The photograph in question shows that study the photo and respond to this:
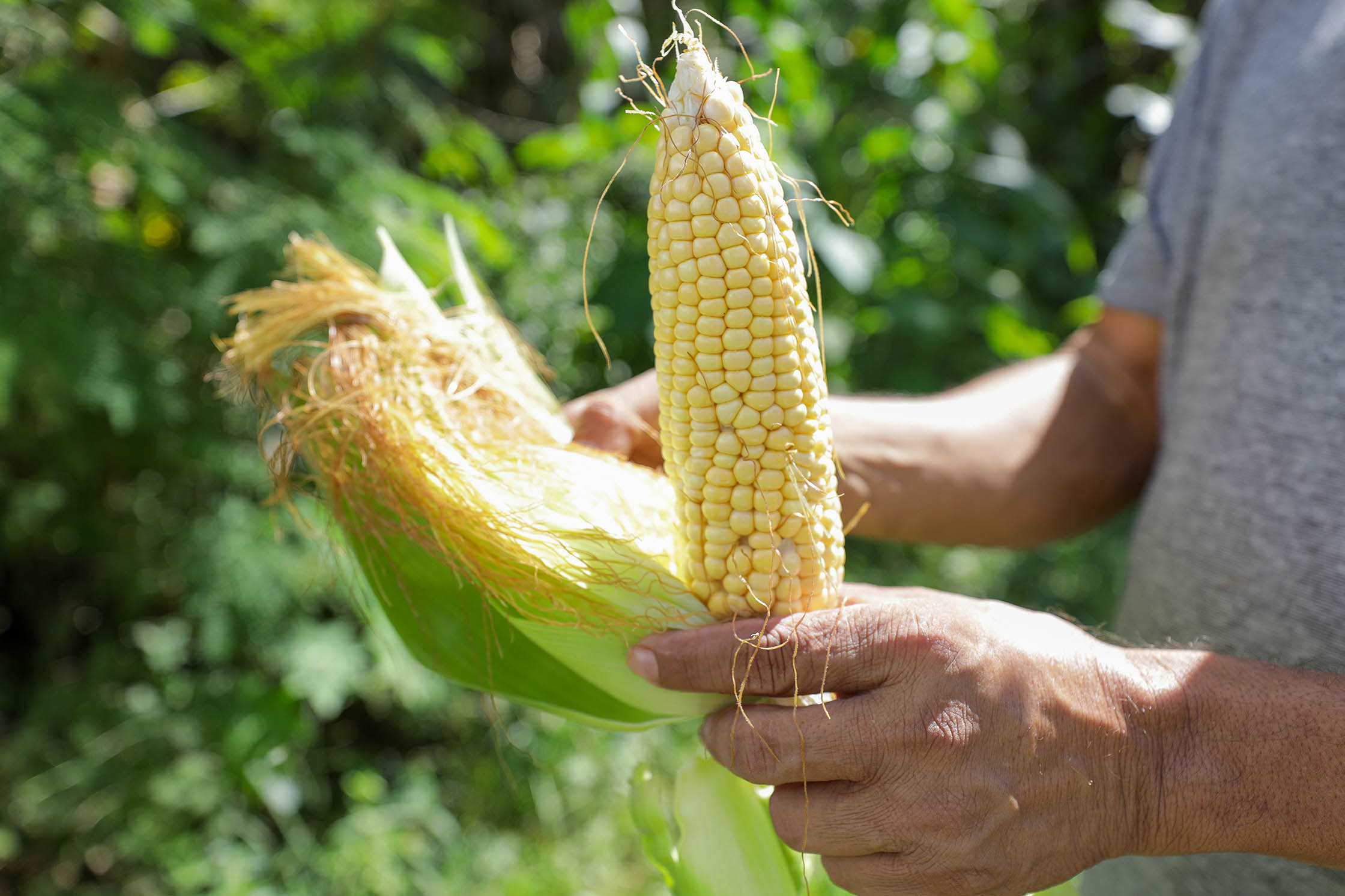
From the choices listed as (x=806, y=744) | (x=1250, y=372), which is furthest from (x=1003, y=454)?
(x=806, y=744)

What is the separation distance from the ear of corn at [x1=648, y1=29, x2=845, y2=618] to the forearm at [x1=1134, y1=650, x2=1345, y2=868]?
0.33 meters

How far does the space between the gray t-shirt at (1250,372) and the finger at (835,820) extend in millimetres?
377

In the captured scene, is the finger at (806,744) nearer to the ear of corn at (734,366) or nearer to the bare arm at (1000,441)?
the ear of corn at (734,366)

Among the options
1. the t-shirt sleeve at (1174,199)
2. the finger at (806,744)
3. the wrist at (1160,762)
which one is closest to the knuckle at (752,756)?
the finger at (806,744)

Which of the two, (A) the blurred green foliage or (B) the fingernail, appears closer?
(B) the fingernail

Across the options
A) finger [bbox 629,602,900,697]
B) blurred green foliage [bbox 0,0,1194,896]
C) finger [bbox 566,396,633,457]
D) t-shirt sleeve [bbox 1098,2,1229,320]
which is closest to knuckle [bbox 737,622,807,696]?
finger [bbox 629,602,900,697]

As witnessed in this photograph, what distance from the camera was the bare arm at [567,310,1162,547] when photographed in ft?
3.93

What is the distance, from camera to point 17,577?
247 centimetres

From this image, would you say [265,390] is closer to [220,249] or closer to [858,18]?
[220,249]

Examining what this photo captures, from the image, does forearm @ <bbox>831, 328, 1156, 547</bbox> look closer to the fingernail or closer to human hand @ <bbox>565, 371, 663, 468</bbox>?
human hand @ <bbox>565, 371, 663, 468</bbox>

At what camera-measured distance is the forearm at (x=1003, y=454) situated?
123cm

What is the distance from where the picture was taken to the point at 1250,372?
1086 mm

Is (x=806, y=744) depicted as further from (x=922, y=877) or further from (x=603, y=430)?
(x=603, y=430)

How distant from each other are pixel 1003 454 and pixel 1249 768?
0.65m
